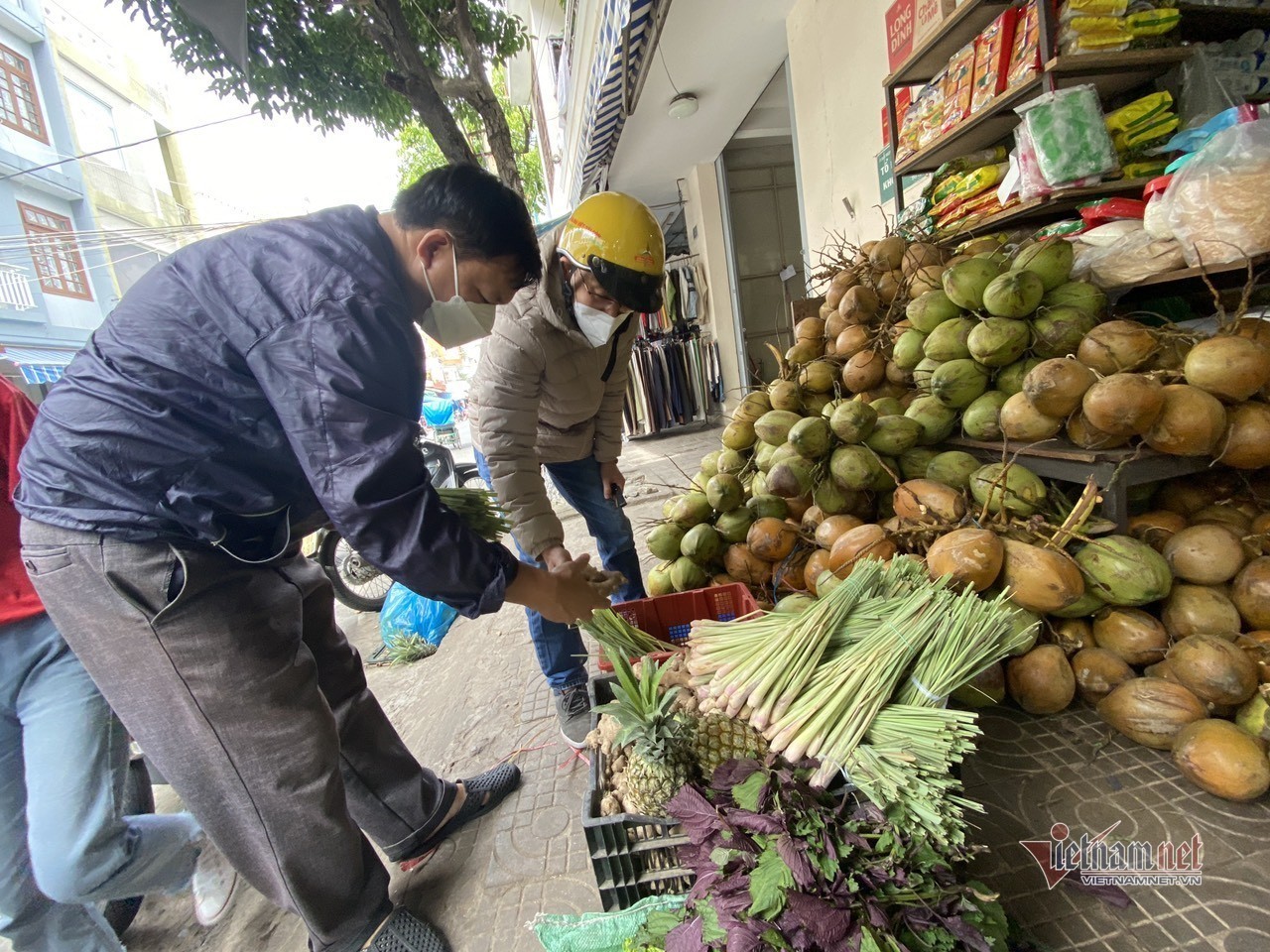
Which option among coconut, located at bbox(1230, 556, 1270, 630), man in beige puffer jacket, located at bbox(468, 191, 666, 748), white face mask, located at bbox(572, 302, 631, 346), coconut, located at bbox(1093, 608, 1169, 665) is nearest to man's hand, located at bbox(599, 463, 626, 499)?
man in beige puffer jacket, located at bbox(468, 191, 666, 748)

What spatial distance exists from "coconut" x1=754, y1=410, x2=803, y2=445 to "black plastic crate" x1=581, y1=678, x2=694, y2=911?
1.35 m

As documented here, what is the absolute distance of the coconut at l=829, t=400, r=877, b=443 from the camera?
1886mm

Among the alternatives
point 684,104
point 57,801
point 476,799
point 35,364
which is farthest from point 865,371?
point 35,364

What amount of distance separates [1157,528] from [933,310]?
934 mm

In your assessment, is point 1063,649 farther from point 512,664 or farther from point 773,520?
point 512,664

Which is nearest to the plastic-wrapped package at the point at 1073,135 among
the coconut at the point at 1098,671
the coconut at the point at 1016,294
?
the coconut at the point at 1016,294

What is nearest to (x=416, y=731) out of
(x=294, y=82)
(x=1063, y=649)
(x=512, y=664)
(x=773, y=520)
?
(x=512, y=664)

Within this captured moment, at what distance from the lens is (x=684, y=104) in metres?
5.80

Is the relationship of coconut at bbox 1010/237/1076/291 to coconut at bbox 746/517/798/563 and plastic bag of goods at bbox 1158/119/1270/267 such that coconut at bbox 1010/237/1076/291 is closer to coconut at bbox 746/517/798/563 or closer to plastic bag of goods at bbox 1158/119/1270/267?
plastic bag of goods at bbox 1158/119/1270/267

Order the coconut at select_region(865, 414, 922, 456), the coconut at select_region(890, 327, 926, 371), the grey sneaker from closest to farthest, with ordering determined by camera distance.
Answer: the coconut at select_region(865, 414, 922, 456) < the coconut at select_region(890, 327, 926, 371) < the grey sneaker

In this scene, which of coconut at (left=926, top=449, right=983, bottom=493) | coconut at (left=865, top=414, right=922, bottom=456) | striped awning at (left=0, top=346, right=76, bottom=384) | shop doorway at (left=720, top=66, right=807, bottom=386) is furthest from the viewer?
striped awning at (left=0, top=346, right=76, bottom=384)

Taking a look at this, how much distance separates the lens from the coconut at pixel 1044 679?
150 centimetres

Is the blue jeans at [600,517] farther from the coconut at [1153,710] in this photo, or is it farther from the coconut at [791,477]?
the coconut at [1153,710]

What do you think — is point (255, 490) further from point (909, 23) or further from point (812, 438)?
Result: point (909, 23)
